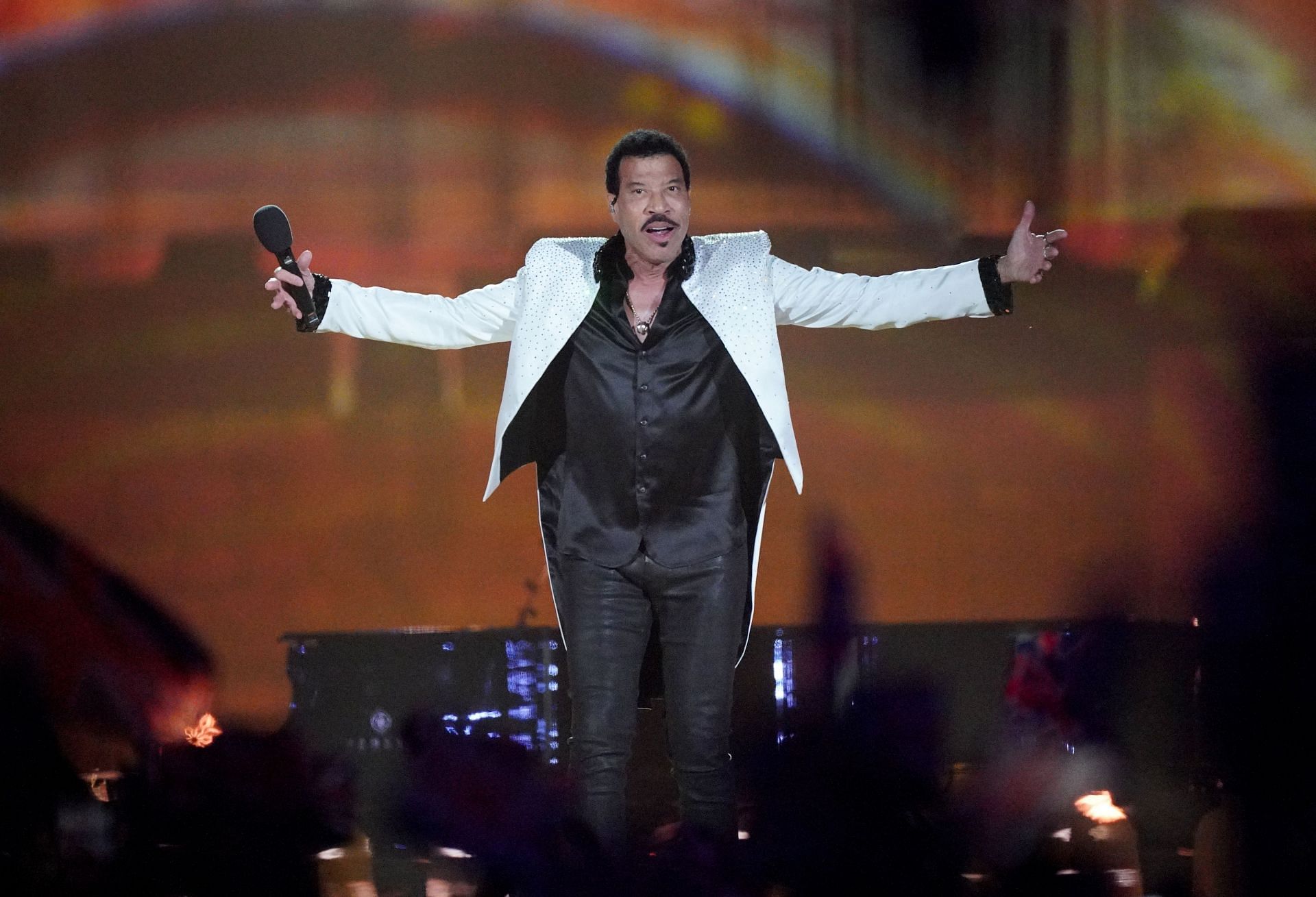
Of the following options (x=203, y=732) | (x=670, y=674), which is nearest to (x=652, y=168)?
(x=670, y=674)

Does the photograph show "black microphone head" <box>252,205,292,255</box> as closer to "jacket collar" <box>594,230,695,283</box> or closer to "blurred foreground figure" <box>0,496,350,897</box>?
"jacket collar" <box>594,230,695,283</box>

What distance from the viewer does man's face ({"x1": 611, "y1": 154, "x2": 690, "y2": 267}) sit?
2660 mm

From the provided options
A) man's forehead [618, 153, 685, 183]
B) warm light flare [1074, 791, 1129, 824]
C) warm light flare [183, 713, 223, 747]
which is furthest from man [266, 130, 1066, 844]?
warm light flare [183, 713, 223, 747]

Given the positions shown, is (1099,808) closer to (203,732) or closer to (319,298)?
(319,298)

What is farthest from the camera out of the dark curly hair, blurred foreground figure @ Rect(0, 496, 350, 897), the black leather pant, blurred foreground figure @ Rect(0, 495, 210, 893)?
blurred foreground figure @ Rect(0, 495, 210, 893)

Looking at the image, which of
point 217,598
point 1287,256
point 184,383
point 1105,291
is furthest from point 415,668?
point 1287,256

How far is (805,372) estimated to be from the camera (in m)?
3.96

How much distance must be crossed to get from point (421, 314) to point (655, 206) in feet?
1.76

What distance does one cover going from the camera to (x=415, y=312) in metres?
2.81

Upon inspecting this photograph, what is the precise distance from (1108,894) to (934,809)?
24.9 inches

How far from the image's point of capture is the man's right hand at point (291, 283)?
2689 millimetres

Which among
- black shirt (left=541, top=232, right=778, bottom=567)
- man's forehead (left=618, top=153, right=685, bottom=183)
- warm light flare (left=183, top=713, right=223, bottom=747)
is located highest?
man's forehead (left=618, top=153, right=685, bottom=183)

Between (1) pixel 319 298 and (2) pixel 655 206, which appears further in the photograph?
(1) pixel 319 298

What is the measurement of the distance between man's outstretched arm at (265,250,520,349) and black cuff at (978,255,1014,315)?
935 millimetres
